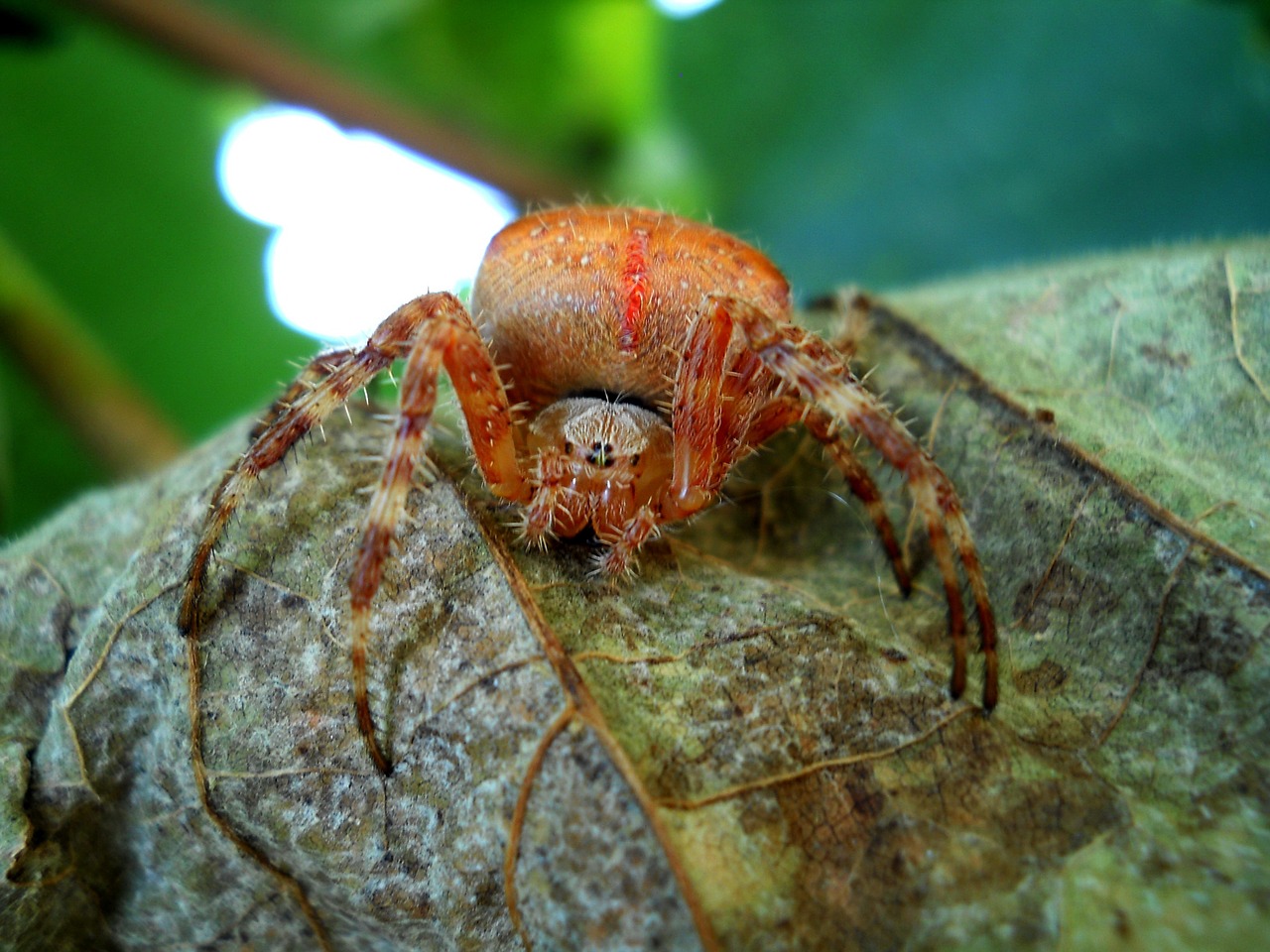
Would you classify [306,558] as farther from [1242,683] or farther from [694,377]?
[1242,683]

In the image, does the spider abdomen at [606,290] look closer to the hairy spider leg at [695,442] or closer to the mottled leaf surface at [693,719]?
the hairy spider leg at [695,442]

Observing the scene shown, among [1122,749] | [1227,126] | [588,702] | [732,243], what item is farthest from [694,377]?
[1227,126]

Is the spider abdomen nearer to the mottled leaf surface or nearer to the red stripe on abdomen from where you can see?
the red stripe on abdomen

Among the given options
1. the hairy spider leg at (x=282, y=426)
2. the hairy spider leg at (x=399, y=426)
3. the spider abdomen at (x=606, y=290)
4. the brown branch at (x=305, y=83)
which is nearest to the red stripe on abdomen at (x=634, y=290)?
the spider abdomen at (x=606, y=290)

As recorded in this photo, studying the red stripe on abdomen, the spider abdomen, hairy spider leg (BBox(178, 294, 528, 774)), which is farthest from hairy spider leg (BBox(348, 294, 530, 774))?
the red stripe on abdomen

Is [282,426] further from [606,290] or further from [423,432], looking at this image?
[606,290]

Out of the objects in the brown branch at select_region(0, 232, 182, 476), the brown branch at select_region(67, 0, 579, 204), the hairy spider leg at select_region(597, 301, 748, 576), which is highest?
the brown branch at select_region(67, 0, 579, 204)
